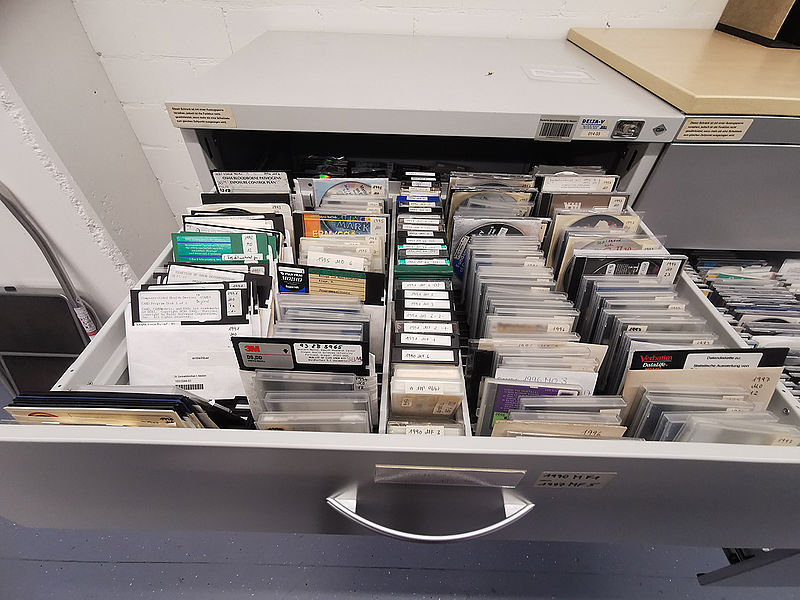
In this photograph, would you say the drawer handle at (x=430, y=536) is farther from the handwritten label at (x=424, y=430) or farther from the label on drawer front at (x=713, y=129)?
the label on drawer front at (x=713, y=129)

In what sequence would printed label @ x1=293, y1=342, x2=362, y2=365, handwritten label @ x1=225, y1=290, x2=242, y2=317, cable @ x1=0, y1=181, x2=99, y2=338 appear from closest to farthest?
1. printed label @ x1=293, y1=342, x2=362, y2=365
2. handwritten label @ x1=225, y1=290, x2=242, y2=317
3. cable @ x1=0, y1=181, x2=99, y2=338

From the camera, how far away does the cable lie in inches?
41.9

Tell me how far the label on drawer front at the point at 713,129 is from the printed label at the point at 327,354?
69 centimetres

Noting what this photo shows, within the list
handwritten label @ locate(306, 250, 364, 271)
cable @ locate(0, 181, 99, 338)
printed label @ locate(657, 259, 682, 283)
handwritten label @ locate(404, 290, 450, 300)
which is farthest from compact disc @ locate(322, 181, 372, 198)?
cable @ locate(0, 181, 99, 338)

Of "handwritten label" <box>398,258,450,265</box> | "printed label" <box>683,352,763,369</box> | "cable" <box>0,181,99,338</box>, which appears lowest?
"printed label" <box>683,352,763,369</box>

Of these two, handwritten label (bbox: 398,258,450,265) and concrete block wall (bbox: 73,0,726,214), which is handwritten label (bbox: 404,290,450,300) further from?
concrete block wall (bbox: 73,0,726,214)

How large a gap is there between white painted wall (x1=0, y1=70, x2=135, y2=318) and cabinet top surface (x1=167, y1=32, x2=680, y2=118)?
0.53m

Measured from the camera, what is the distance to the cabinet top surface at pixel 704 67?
70 cm

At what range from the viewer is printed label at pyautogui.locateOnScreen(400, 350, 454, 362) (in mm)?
570

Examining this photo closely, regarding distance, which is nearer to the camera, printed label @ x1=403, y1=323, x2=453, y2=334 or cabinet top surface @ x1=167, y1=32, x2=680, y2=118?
printed label @ x1=403, y1=323, x2=453, y2=334

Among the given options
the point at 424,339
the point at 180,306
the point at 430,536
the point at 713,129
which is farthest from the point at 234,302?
the point at 713,129

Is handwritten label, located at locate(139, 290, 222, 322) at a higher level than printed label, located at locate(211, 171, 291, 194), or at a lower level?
lower

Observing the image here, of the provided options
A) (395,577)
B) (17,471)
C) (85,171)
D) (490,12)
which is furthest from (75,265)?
(490,12)

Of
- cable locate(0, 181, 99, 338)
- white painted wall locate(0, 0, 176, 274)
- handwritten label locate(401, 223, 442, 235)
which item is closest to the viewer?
handwritten label locate(401, 223, 442, 235)
